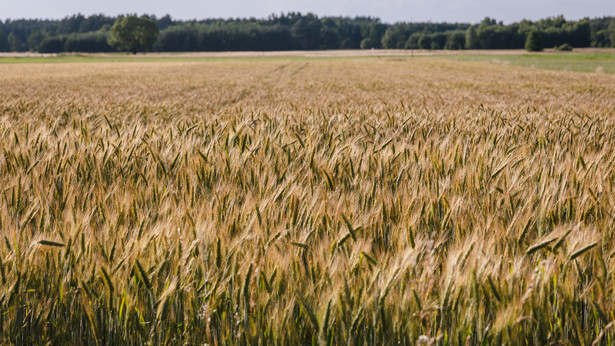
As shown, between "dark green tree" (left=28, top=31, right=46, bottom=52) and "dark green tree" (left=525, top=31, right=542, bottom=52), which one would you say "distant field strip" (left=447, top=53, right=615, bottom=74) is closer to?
"dark green tree" (left=525, top=31, right=542, bottom=52)

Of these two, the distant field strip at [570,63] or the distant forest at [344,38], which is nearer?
the distant field strip at [570,63]

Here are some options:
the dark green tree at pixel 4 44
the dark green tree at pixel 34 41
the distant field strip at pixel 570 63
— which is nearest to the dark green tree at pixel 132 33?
the dark green tree at pixel 34 41

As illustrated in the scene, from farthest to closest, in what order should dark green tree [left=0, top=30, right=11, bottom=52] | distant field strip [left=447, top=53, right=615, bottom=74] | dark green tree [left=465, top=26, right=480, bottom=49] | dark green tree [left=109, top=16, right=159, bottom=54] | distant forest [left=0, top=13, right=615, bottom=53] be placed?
1. dark green tree [left=0, top=30, right=11, bottom=52]
2. dark green tree [left=465, top=26, right=480, bottom=49]
3. distant forest [left=0, top=13, right=615, bottom=53]
4. dark green tree [left=109, top=16, right=159, bottom=54]
5. distant field strip [left=447, top=53, right=615, bottom=74]

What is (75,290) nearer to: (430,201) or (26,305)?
(26,305)

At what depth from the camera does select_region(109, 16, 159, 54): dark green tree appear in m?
117

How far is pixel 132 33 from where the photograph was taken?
117812 millimetres

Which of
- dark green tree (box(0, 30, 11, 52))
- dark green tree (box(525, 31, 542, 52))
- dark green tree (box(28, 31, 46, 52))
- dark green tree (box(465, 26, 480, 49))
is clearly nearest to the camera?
dark green tree (box(525, 31, 542, 52))

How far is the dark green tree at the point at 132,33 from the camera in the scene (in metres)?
117

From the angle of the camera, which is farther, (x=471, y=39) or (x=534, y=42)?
(x=471, y=39)

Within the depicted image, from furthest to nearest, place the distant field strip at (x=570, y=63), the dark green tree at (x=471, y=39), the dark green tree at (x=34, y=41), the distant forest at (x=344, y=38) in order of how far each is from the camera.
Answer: the dark green tree at (x=34, y=41) < the dark green tree at (x=471, y=39) < the distant forest at (x=344, y=38) < the distant field strip at (x=570, y=63)

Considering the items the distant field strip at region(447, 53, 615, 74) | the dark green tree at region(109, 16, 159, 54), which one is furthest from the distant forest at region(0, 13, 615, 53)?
the distant field strip at region(447, 53, 615, 74)

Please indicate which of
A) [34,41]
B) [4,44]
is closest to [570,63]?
[34,41]

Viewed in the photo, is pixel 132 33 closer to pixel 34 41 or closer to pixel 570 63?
pixel 34 41

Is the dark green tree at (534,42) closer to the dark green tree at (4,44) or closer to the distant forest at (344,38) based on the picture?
the distant forest at (344,38)
